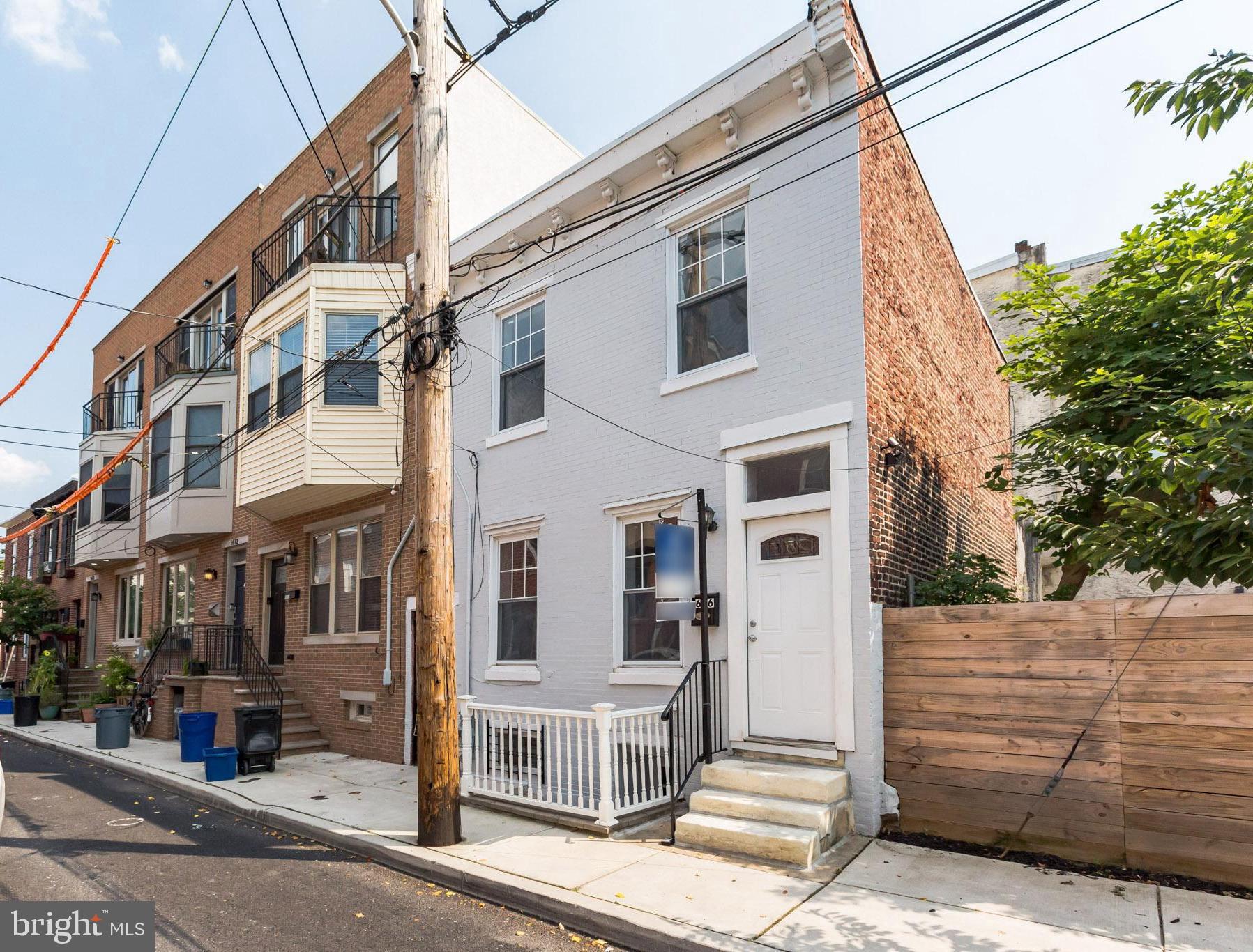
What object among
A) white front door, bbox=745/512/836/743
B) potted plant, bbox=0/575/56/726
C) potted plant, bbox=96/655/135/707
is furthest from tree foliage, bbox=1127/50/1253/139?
potted plant, bbox=0/575/56/726

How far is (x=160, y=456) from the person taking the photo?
18938 mm

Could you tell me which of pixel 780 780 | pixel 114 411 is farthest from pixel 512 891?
pixel 114 411

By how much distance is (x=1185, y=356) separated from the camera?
26.1 feet

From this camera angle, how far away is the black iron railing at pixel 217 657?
46.8 ft

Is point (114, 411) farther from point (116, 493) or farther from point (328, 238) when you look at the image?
point (328, 238)

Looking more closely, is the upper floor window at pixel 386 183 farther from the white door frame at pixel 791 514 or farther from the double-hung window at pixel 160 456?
the white door frame at pixel 791 514

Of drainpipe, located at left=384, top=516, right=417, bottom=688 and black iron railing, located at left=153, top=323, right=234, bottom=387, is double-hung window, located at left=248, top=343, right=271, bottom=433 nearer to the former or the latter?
black iron railing, located at left=153, top=323, right=234, bottom=387

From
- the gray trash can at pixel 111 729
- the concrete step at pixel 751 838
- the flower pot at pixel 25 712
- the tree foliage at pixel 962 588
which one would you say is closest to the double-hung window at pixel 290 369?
the gray trash can at pixel 111 729

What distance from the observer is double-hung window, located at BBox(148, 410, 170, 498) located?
18.7m

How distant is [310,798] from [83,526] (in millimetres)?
18511

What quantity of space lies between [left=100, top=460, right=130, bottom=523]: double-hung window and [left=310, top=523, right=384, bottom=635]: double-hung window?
10.7m

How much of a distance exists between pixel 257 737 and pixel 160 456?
1003 cm

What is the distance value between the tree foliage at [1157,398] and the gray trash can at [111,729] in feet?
47.0

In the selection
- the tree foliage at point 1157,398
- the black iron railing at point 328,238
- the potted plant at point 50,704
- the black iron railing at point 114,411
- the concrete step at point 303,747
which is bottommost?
the potted plant at point 50,704
